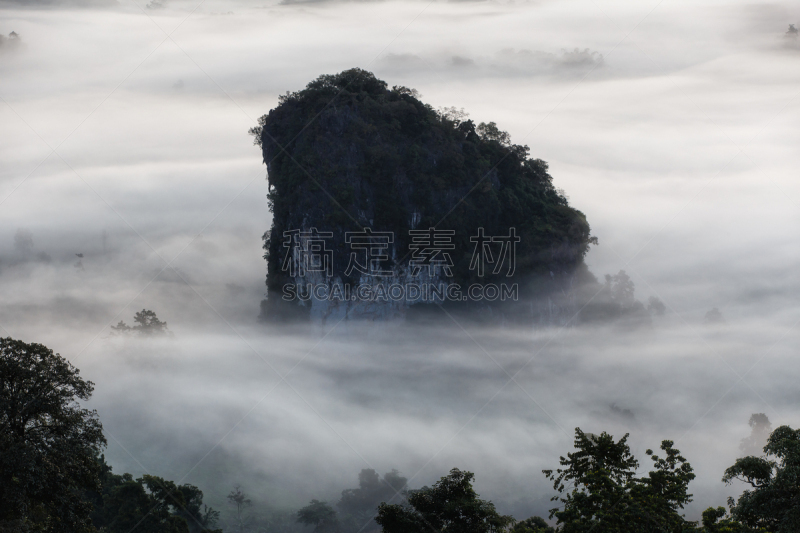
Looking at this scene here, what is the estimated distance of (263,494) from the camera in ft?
194

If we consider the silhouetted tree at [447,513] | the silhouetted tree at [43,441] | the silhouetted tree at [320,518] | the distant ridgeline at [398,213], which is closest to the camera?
the silhouetted tree at [43,441]

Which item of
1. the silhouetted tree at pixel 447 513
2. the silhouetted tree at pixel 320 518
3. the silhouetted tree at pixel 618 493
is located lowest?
the silhouetted tree at pixel 320 518

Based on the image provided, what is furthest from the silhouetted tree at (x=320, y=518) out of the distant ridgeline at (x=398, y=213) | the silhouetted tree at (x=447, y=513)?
the silhouetted tree at (x=447, y=513)

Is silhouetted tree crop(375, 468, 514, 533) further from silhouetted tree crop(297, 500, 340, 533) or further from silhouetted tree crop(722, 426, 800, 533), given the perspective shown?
silhouetted tree crop(297, 500, 340, 533)

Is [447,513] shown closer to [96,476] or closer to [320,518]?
[96,476]

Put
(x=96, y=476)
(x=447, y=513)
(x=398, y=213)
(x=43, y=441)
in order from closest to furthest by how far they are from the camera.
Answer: (x=43, y=441), (x=96, y=476), (x=447, y=513), (x=398, y=213)

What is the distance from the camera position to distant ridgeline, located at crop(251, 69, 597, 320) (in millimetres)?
61656

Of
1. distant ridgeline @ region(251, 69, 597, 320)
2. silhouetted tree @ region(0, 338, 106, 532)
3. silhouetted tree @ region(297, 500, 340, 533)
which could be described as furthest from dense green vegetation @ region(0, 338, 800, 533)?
distant ridgeline @ region(251, 69, 597, 320)

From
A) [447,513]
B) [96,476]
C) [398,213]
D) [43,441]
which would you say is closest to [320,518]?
[398,213]

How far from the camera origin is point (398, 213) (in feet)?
209

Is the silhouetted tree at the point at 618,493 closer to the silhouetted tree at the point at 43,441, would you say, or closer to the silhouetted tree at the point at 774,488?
the silhouetted tree at the point at 774,488

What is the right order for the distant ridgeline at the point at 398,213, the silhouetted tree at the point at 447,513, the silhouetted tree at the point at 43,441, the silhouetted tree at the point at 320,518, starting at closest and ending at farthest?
the silhouetted tree at the point at 43,441 < the silhouetted tree at the point at 447,513 < the silhouetted tree at the point at 320,518 < the distant ridgeline at the point at 398,213

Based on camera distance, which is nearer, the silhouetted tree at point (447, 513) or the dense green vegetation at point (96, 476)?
the dense green vegetation at point (96, 476)

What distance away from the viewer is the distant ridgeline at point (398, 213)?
6166 centimetres
